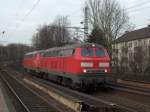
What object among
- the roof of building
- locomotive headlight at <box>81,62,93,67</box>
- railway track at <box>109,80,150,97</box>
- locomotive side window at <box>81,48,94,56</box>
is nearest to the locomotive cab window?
locomotive side window at <box>81,48,94,56</box>

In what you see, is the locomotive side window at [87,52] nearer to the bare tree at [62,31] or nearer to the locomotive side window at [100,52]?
the locomotive side window at [100,52]

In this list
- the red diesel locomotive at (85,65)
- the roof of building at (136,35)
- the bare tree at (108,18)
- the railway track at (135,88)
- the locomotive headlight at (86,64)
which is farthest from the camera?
the roof of building at (136,35)

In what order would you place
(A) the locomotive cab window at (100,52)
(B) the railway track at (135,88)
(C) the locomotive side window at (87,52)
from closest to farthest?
(B) the railway track at (135,88)
(C) the locomotive side window at (87,52)
(A) the locomotive cab window at (100,52)

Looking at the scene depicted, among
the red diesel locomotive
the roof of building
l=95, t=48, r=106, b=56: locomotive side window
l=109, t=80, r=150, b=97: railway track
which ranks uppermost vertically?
the roof of building

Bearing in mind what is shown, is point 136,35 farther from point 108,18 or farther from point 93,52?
point 93,52

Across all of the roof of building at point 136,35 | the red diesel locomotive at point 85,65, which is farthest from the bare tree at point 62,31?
the red diesel locomotive at point 85,65

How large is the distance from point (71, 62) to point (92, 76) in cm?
210

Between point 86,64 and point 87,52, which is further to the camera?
point 87,52

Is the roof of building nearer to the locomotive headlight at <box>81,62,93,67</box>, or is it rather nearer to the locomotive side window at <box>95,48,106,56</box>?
the locomotive side window at <box>95,48,106,56</box>

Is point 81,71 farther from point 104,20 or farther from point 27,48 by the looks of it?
point 27,48

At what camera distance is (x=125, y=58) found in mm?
44531

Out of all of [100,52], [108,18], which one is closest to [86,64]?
[100,52]

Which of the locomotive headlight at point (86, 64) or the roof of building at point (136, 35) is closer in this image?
the locomotive headlight at point (86, 64)

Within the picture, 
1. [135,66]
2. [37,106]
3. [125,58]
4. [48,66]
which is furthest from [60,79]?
[125,58]
